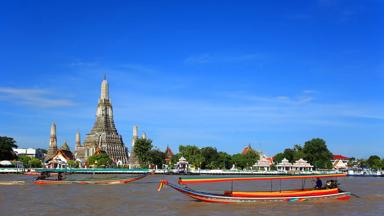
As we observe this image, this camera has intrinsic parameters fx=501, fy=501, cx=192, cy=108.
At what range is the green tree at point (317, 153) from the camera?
142125 mm

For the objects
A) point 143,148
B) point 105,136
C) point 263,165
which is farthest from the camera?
point 105,136

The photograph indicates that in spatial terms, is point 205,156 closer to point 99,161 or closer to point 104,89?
point 99,161

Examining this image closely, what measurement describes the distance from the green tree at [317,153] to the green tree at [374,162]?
2473cm

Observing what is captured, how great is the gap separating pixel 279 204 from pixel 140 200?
1058cm

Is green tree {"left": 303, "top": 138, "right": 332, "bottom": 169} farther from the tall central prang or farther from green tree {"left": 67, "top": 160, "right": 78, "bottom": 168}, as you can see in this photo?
green tree {"left": 67, "top": 160, "right": 78, "bottom": 168}

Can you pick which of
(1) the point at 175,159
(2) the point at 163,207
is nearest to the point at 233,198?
(2) the point at 163,207

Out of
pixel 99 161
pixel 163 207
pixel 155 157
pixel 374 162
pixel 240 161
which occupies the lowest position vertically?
pixel 163 207

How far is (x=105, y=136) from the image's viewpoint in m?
153

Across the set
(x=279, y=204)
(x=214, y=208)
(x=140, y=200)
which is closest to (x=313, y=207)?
(x=279, y=204)

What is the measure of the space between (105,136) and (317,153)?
63301 mm

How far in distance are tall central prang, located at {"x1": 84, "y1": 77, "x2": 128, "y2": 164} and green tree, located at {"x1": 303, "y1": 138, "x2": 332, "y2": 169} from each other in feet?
188

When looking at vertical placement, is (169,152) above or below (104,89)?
below

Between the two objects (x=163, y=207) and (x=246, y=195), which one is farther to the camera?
(x=246, y=195)

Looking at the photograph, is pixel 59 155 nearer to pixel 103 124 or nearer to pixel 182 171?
pixel 103 124
